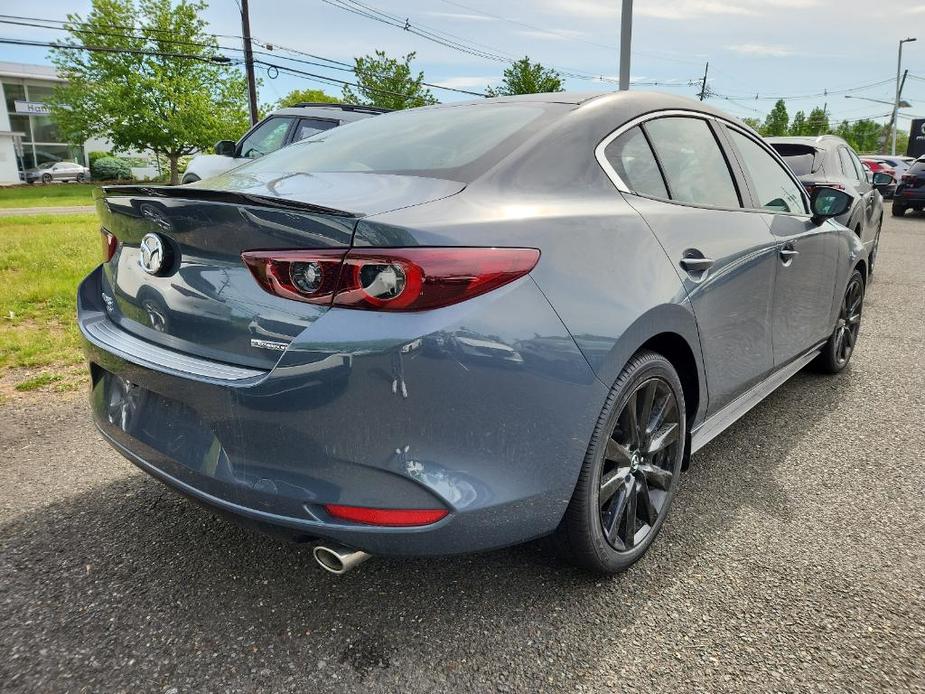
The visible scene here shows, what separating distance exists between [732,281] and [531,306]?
1.26m

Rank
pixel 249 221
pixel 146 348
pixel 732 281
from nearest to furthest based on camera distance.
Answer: pixel 249 221 < pixel 146 348 < pixel 732 281

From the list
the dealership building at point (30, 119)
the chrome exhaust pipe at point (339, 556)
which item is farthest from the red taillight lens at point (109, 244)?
the dealership building at point (30, 119)

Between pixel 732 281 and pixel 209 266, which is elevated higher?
pixel 209 266

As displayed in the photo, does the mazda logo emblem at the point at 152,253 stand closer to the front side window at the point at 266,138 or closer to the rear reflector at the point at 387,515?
the rear reflector at the point at 387,515

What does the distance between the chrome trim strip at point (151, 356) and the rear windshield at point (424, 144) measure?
0.72 meters

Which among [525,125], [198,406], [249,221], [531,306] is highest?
[525,125]

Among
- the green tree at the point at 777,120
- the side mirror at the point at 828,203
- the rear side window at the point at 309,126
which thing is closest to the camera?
the side mirror at the point at 828,203

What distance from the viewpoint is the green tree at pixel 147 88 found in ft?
113

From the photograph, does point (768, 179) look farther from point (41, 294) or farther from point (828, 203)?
point (41, 294)

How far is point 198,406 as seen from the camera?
1.91 m

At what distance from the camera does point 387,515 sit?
1782 mm

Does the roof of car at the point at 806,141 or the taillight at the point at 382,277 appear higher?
the roof of car at the point at 806,141

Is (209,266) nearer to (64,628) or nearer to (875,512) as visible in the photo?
(64,628)

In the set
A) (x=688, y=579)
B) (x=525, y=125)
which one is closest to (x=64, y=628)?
(x=688, y=579)
